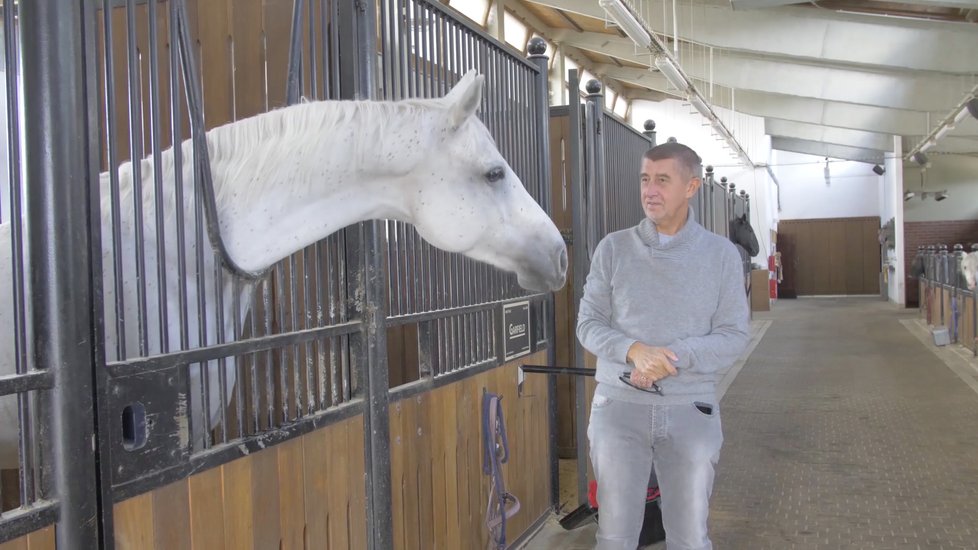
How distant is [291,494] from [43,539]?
0.58 metres

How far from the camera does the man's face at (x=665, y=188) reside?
1.93 m

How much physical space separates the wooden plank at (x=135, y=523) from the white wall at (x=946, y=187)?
2092 cm

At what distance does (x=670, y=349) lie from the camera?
1.84 metres

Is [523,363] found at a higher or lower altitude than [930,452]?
higher

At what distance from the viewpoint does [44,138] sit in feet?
3.48

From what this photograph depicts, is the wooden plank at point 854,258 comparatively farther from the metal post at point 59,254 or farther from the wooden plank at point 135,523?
the metal post at point 59,254

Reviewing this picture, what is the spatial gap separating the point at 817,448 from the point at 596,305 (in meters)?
3.00

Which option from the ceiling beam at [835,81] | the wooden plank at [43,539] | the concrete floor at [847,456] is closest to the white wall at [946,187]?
the ceiling beam at [835,81]

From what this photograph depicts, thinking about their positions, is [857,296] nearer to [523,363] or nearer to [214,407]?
[523,363]

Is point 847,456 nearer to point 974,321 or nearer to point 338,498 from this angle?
point 338,498

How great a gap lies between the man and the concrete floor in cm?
113

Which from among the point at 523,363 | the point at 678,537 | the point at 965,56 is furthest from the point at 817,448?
the point at 965,56

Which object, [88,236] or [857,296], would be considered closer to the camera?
[88,236]

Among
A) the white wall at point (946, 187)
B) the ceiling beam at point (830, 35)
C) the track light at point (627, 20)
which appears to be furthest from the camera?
the white wall at point (946, 187)
